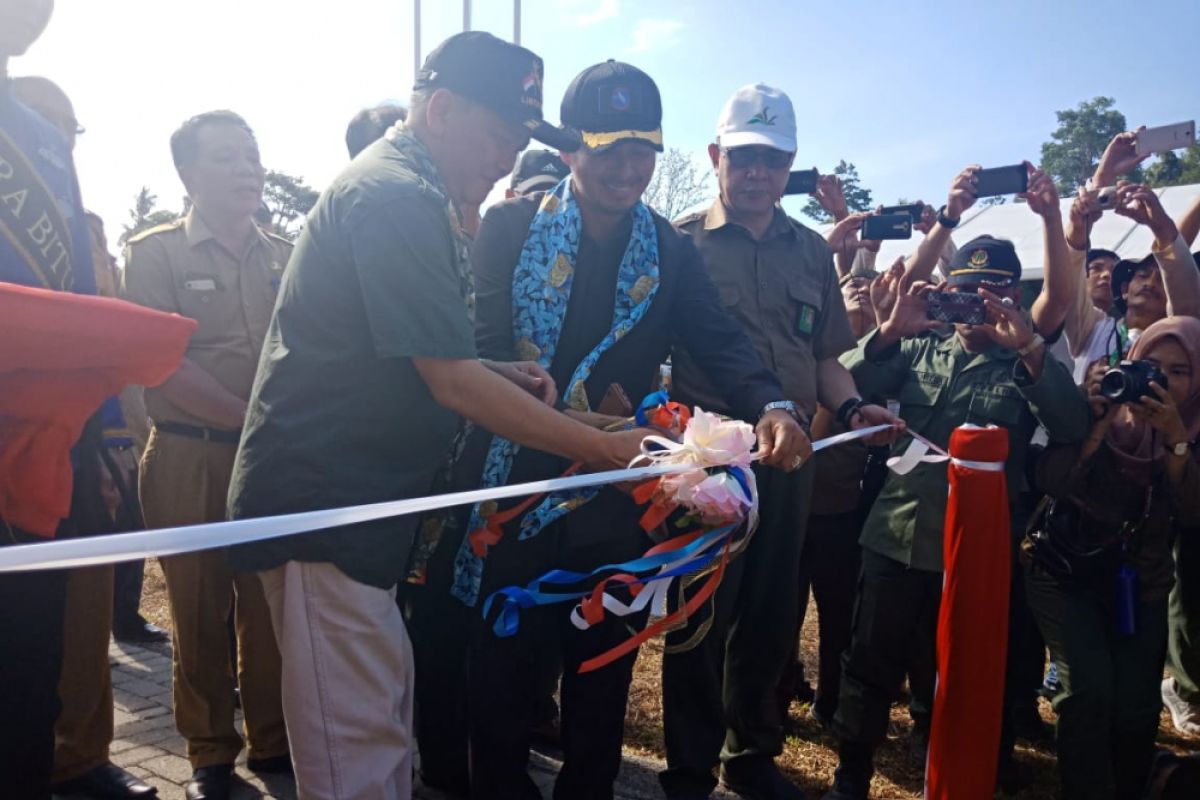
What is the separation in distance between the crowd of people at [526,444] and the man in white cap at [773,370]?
0.02 meters

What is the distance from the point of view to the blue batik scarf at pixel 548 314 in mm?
2654

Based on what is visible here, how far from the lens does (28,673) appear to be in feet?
6.21

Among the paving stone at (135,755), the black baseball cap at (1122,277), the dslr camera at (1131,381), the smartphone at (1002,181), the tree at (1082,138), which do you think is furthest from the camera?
the tree at (1082,138)

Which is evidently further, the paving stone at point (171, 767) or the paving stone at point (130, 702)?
the paving stone at point (130, 702)

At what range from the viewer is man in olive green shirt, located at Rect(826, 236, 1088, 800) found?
3.12 metres

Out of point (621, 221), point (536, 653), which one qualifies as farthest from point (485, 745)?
point (621, 221)

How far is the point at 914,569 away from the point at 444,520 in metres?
1.77

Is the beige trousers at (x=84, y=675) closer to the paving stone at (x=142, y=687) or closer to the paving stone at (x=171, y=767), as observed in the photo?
Answer: the paving stone at (x=171, y=767)

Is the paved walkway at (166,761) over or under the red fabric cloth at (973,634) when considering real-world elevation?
under

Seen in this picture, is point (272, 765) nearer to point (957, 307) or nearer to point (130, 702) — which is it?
point (130, 702)

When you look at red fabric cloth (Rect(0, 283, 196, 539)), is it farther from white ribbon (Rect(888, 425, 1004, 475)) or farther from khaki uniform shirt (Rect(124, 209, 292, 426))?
white ribbon (Rect(888, 425, 1004, 475))

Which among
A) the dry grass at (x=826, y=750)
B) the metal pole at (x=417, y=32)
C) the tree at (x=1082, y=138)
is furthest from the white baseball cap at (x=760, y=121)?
the tree at (x=1082, y=138)

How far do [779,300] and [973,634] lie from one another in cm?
144

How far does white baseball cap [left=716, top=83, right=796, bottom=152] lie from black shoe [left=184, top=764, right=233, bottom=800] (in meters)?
2.95
